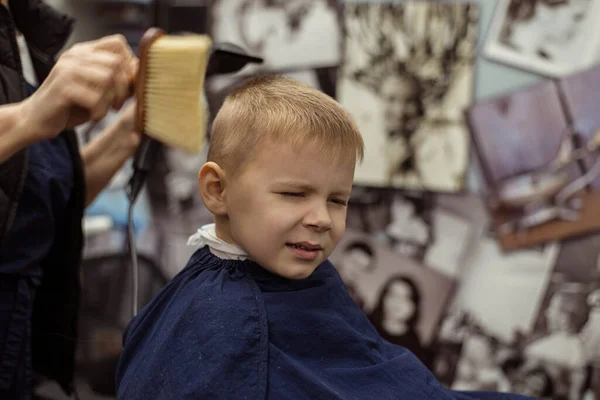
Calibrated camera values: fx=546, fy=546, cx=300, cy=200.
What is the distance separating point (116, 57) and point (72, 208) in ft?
1.51

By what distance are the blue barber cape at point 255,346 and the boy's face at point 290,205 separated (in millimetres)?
63

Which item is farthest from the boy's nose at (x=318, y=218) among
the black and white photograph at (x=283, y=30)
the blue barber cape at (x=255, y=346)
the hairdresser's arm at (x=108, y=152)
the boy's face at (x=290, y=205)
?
the black and white photograph at (x=283, y=30)

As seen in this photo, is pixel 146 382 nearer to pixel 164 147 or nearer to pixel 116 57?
pixel 116 57

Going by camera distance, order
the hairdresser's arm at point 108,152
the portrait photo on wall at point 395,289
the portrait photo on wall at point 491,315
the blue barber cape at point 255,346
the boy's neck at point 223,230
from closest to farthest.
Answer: the blue barber cape at point 255,346 → the boy's neck at point 223,230 → the hairdresser's arm at point 108,152 → the portrait photo on wall at point 491,315 → the portrait photo on wall at point 395,289

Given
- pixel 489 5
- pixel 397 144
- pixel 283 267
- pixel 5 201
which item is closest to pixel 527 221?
pixel 397 144

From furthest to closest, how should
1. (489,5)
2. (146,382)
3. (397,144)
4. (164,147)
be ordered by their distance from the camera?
1. (164,147)
2. (397,144)
3. (489,5)
4. (146,382)

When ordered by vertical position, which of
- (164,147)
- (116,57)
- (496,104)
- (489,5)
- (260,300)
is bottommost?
(164,147)

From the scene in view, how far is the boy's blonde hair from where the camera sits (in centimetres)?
75

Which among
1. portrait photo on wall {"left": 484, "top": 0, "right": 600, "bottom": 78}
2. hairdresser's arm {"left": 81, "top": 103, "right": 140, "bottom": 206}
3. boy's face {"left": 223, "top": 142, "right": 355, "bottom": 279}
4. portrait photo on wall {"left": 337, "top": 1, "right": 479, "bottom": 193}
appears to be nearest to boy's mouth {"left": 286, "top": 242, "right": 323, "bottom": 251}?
boy's face {"left": 223, "top": 142, "right": 355, "bottom": 279}

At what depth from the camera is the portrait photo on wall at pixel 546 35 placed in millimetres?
1440

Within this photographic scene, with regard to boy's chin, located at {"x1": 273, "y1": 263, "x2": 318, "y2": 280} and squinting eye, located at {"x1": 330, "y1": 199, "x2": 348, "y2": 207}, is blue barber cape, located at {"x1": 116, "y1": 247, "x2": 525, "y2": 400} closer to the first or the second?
boy's chin, located at {"x1": 273, "y1": 263, "x2": 318, "y2": 280}

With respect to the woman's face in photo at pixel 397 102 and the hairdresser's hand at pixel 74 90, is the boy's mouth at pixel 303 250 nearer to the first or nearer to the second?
the hairdresser's hand at pixel 74 90

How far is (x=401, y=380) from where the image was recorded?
0.82 metres

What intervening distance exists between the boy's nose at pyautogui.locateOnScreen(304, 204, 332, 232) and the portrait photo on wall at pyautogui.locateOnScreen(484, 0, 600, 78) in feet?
3.38
